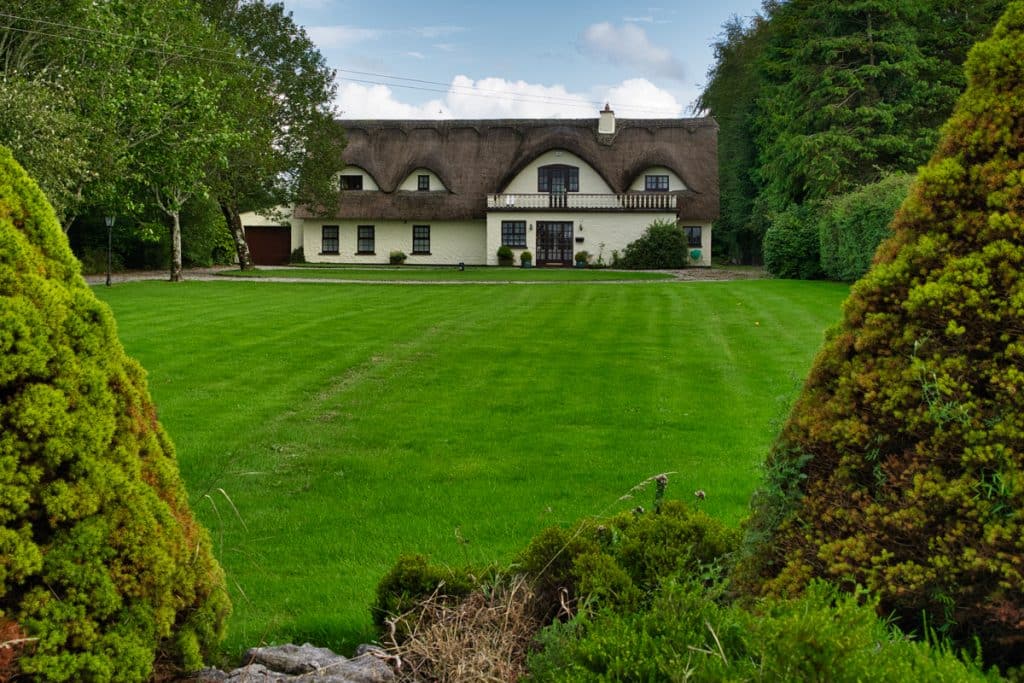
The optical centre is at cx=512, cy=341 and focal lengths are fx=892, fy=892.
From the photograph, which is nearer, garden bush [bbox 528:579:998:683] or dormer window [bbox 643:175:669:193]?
garden bush [bbox 528:579:998:683]

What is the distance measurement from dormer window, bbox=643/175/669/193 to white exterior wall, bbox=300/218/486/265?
32.8ft

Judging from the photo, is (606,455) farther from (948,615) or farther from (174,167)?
(174,167)

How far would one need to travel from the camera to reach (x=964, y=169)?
3352mm

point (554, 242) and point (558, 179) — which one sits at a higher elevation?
point (558, 179)

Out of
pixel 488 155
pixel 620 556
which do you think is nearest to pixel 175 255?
pixel 488 155

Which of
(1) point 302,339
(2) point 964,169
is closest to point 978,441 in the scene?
(2) point 964,169

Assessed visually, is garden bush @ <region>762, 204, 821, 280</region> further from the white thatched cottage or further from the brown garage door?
the brown garage door

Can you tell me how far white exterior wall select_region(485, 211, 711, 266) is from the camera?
5047 cm

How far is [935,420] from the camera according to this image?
3.12 meters

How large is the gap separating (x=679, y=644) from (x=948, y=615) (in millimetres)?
949

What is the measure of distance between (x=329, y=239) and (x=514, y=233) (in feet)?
38.5

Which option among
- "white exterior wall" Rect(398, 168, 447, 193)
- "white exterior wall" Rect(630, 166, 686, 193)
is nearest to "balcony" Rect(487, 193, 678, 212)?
"white exterior wall" Rect(630, 166, 686, 193)

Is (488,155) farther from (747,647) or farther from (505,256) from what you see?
(747,647)

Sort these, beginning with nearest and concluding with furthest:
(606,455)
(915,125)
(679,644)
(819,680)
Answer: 1. (819,680)
2. (679,644)
3. (606,455)
4. (915,125)
